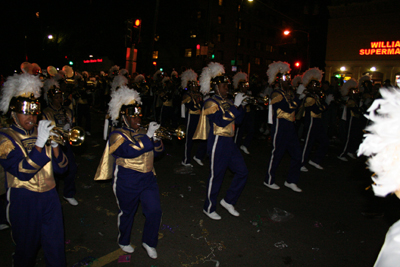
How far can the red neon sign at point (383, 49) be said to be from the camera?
2085 cm

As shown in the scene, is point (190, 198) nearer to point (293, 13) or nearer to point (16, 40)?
point (16, 40)

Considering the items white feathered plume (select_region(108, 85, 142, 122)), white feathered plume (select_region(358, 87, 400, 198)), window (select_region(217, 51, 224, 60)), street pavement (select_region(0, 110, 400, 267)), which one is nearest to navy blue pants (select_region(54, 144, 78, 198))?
street pavement (select_region(0, 110, 400, 267))

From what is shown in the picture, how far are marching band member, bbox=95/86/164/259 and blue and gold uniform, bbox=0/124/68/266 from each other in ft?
2.70

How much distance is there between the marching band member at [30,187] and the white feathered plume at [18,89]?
9 cm

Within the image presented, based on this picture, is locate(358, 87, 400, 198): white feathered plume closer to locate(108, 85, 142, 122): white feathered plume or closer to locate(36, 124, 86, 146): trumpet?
locate(36, 124, 86, 146): trumpet

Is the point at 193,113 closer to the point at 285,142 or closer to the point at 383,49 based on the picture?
the point at 285,142

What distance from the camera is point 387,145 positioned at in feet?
4.17

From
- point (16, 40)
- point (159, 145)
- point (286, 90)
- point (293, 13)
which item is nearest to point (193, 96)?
point (286, 90)

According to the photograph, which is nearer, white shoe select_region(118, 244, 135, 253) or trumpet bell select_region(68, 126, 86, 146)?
trumpet bell select_region(68, 126, 86, 146)

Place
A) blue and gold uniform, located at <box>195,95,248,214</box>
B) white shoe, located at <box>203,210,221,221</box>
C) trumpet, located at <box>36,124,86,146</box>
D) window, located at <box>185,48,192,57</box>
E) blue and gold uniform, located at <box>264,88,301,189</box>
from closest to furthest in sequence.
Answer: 1. trumpet, located at <box>36,124,86,146</box>
2. blue and gold uniform, located at <box>195,95,248,214</box>
3. white shoe, located at <box>203,210,221,221</box>
4. blue and gold uniform, located at <box>264,88,301,189</box>
5. window, located at <box>185,48,192,57</box>

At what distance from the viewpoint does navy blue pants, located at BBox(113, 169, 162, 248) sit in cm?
337

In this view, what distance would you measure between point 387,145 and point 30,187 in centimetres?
295

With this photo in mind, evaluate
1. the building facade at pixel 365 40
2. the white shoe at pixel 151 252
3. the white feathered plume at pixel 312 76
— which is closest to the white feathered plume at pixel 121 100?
the white shoe at pixel 151 252

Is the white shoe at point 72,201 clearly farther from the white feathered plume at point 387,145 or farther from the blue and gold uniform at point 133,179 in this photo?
the white feathered plume at point 387,145
